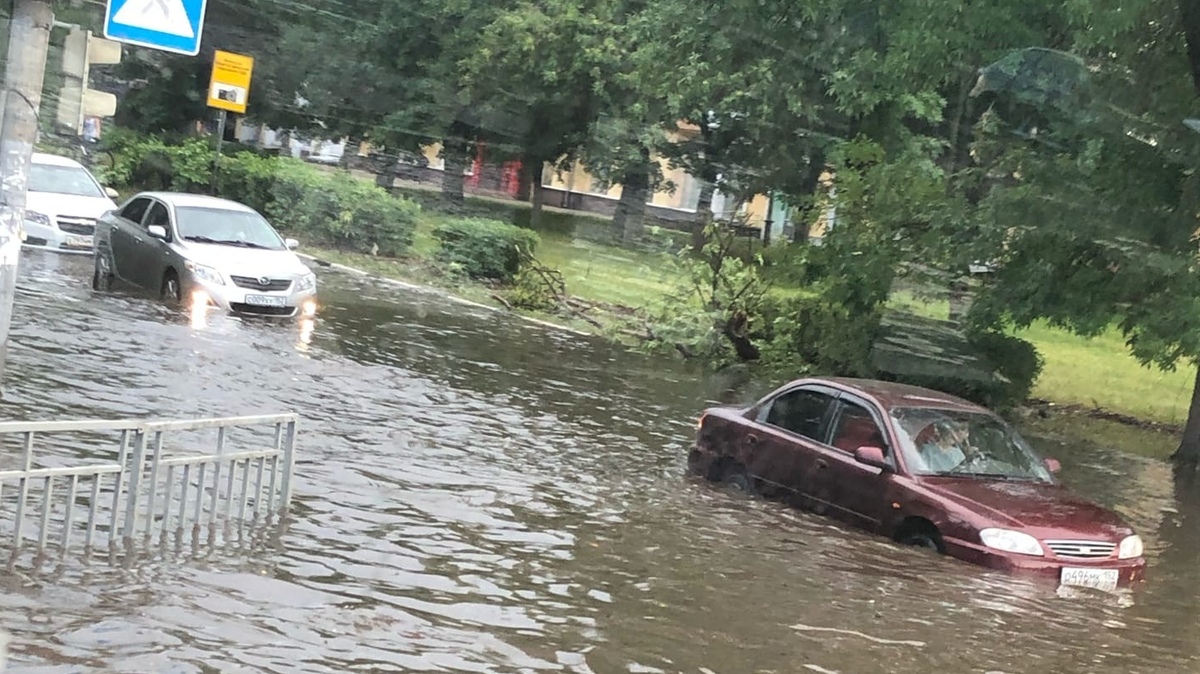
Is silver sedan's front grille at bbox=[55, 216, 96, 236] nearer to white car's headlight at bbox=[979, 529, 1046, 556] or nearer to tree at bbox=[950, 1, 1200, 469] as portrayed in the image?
tree at bbox=[950, 1, 1200, 469]

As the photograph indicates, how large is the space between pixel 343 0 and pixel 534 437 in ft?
103

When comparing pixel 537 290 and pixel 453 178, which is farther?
pixel 453 178

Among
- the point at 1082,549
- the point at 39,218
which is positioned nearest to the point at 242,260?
the point at 39,218

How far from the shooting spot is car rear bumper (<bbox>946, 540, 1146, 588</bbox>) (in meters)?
8.93

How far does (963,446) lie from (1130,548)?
1462 millimetres

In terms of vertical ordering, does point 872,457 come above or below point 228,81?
below

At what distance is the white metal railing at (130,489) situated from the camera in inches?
270

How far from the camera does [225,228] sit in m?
18.9

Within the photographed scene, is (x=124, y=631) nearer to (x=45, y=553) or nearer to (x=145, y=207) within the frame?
(x=45, y=553)

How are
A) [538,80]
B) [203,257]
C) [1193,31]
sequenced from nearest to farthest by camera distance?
1. [1193,31]
2. [203,257]
3. [538,80]

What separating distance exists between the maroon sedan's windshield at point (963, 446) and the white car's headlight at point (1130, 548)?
38.5 inches

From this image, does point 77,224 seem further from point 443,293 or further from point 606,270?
point 606,270

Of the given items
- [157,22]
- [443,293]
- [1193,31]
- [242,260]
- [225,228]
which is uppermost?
[1193,31]

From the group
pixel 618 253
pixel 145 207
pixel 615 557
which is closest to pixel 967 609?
pixel 615 557
